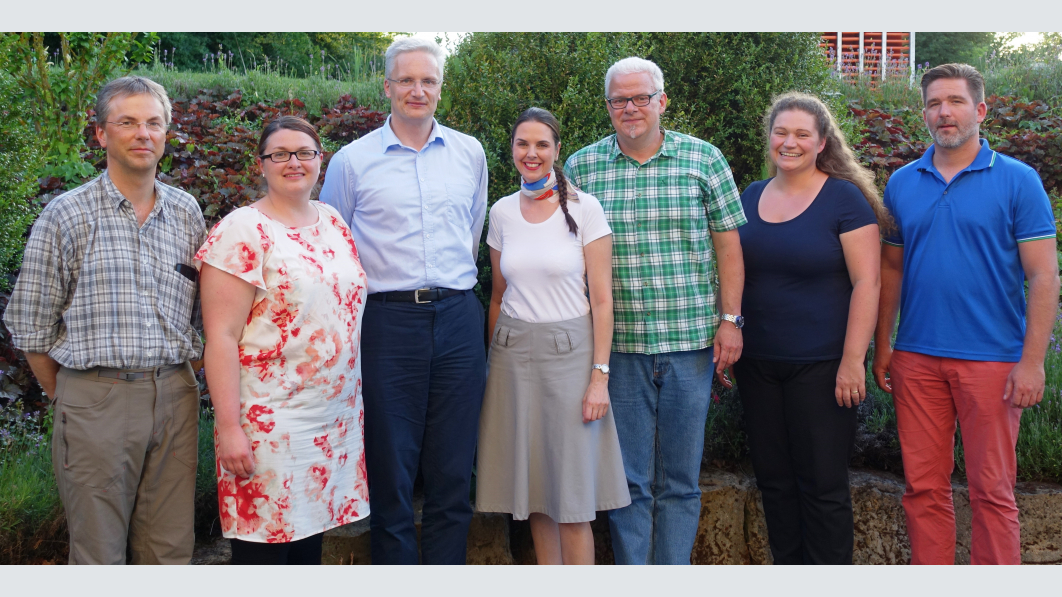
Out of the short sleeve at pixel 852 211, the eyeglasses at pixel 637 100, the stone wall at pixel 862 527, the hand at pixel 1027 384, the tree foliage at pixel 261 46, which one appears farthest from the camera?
the tree foliage at pixel 261 46

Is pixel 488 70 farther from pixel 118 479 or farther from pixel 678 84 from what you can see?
pixel 118 479

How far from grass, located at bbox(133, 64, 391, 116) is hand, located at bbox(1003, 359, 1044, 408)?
19.8 feet

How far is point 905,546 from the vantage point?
4098 millimetres

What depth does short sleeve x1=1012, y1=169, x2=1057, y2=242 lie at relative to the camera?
322 cm

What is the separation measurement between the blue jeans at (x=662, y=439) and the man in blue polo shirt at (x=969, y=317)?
0.97 m

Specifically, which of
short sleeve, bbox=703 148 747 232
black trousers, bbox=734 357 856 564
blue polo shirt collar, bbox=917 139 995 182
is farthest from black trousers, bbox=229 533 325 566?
blue polo shirt collar, bbox=917 139 995 182

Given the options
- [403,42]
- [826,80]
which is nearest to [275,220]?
[403,42]

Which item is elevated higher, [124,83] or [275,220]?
[124,83]

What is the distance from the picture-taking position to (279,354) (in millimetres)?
2838

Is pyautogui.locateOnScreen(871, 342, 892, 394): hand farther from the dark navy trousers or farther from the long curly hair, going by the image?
the dark navy trousers

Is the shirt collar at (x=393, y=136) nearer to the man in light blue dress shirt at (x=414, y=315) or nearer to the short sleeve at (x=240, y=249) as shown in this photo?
the man in light blue dress shirt at (x=414, y=315)

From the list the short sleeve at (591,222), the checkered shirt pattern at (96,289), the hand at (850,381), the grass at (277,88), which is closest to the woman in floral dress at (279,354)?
the checkered shirt pattern at (96,289)

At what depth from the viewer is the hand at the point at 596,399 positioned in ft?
10.7

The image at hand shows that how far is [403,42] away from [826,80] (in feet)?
10.2
